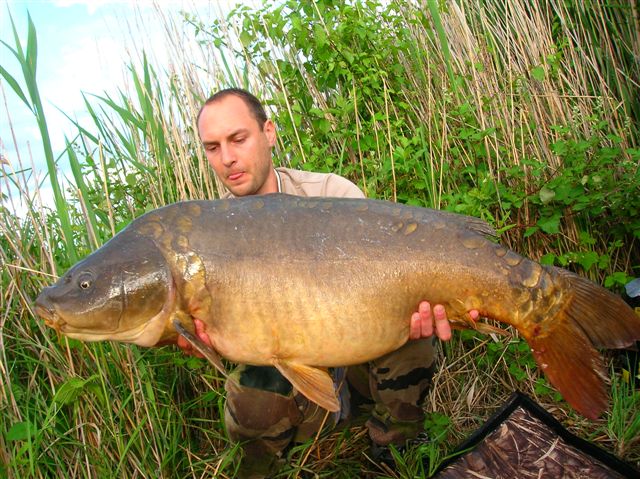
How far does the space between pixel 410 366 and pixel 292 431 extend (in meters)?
0.52

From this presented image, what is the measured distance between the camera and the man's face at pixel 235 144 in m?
2.46

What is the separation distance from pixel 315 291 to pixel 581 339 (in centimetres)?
81

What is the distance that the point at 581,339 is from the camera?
178 cm

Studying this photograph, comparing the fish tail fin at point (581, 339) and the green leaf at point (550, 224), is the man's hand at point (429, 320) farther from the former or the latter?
the green leaf at point (550, 224)

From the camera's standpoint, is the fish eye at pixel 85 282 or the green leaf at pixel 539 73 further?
the green leaf at pixel 539 73

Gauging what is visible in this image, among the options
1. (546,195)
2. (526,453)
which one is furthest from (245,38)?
(526,453)

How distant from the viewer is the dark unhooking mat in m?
1.96

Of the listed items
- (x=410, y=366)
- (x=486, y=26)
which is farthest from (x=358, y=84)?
(x=410, y=366)

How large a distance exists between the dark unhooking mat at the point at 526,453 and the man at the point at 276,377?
316 millimetres

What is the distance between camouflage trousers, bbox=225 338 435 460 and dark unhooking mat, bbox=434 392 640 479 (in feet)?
0.95

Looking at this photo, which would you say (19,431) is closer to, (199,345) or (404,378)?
(199,345)

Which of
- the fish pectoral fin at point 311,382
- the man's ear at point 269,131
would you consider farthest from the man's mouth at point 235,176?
the fish pectoral fin at point 311,382

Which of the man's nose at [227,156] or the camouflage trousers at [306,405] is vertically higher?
the man's nose at [227,156]

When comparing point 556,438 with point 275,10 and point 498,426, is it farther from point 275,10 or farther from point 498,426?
point 275,10
